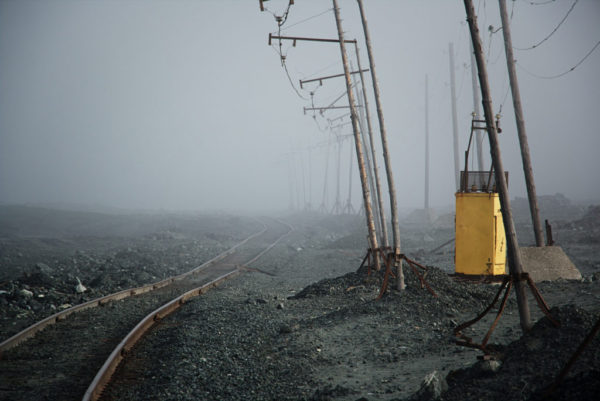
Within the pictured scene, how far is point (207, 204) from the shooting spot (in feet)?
518

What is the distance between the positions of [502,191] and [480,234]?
536 cm

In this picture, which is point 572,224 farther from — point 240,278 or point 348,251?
point 240,278

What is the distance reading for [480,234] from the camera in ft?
33.7

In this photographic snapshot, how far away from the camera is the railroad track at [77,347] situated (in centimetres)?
548

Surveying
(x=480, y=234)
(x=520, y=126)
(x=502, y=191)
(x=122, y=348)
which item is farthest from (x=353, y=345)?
(x=520, y=126)

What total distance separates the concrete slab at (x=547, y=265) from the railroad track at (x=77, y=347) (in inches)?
381

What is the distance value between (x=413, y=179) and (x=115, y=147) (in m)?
133

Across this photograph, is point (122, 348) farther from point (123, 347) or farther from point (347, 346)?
point (347, 346)

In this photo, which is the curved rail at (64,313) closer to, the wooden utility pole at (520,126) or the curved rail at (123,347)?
the curved rail at (123,347)

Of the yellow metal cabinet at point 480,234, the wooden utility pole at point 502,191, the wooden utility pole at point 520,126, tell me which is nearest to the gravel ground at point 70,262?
the wooden utility pole at point 502,191

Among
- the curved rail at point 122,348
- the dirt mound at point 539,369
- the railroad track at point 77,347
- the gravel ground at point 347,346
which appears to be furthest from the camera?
the railroad track at point 77,347

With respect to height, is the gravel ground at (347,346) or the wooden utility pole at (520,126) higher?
the wooden utility pole at (520,126)

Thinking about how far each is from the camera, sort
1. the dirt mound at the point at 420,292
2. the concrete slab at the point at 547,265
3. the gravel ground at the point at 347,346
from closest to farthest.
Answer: the gravel ground at the point at 347,346, the dirt mound at the point at 420,292, the concrete slab at the point at 547,265

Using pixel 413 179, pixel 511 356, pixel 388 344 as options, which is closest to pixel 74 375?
pixel 388 344
